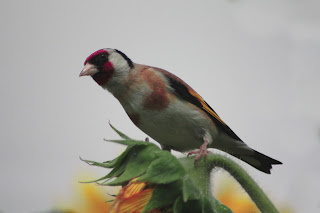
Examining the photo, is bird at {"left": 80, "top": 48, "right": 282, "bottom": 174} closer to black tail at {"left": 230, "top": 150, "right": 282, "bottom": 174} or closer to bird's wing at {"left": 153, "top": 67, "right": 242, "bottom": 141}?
bird's wing at {"left": 153, "top": 67, "right": 242, "bottom": 141}

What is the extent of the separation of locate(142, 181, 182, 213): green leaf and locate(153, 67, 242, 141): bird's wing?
1.16 meters

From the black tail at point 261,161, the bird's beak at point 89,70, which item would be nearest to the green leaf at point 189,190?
the bird's beak at point 89,70

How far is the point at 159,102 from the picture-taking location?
308 centimetres

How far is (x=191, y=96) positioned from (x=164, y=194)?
49.9 inches

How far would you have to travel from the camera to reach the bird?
10.00 ft

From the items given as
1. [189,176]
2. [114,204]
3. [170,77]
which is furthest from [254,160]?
[114,204]

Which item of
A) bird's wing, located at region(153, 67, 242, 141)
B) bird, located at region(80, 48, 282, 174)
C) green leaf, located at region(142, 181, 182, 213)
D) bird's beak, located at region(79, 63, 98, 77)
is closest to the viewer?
green leaf, located at region(142, 181, 182, 213)

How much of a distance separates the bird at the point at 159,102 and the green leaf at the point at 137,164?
84 cm

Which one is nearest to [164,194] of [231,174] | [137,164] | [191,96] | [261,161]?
[137,164]

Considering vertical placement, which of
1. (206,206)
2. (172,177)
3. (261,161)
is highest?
(172,177)

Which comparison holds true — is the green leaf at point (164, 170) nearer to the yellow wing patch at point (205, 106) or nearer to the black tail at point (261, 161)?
the yellow wing patch at point (205, 106)

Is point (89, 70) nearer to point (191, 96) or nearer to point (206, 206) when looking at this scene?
point (191, 96)

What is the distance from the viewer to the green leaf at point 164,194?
2012 mm

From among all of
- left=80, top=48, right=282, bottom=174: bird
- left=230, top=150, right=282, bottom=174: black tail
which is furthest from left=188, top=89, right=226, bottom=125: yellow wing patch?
left=230, top=150, right=282, bottom=174: black tail
